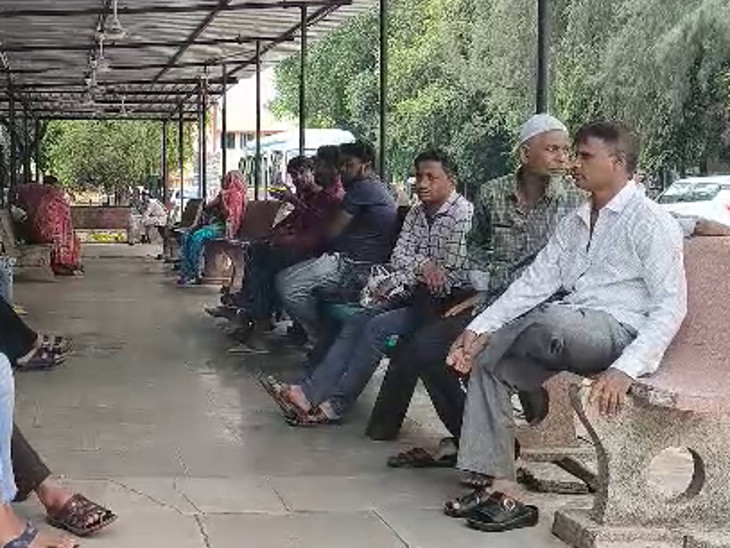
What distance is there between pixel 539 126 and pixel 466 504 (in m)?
1.64

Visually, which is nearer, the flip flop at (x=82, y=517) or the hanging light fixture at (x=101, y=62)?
the flip flop at (x=82, y=517)

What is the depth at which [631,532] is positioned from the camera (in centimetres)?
439

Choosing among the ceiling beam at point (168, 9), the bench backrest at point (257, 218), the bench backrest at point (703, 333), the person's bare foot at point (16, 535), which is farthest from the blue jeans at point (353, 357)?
the ceiling beam at point (168, 9)

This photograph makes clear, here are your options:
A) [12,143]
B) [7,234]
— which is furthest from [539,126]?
[12,143]

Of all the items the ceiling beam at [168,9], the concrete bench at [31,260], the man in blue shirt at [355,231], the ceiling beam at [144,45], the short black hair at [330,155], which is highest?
the ceiling beam at [168,9]

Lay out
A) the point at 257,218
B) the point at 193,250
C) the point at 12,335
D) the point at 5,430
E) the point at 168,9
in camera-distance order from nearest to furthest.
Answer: the point at 5,430
the point at 12,335
the point at 257,218
the point at 168,9
the point at 193,250

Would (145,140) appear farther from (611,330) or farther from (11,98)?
(611,330)

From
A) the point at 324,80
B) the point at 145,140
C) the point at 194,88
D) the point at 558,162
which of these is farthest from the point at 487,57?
the point at 558,162

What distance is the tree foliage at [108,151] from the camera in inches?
1615

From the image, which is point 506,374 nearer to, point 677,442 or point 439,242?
point 677,442

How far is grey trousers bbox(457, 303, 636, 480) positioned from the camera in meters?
4.52

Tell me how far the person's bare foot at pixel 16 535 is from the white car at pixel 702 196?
19.6 meters

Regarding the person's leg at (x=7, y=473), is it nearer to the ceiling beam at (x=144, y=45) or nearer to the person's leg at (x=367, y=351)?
the person's leg at (x=367, y=351)

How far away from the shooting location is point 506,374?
15.4 ft
